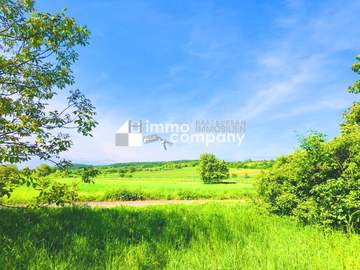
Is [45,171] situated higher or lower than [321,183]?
higher

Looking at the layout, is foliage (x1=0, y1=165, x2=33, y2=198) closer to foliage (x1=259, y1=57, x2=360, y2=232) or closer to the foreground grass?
the foreground grass

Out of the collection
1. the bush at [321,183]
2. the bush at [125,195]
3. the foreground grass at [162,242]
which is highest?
the bush at [321,183]

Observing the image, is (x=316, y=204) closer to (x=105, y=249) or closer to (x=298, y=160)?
(x=298, y=160)

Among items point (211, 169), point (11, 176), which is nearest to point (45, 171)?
point (11, 176)

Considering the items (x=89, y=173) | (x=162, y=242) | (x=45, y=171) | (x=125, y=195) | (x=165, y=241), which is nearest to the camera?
(x=162, y=242)

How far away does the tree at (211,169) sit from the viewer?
6575cm

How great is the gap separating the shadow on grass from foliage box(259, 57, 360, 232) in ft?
9.26

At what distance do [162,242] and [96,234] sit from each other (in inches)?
77.9

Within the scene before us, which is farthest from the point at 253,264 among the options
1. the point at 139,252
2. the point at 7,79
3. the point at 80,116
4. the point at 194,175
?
the point at 194,175

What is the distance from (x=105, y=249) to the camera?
22.7 feet

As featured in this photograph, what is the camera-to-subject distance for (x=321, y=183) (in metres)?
10.2

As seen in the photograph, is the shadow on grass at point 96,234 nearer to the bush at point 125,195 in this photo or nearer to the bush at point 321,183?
the bush at point 321,183

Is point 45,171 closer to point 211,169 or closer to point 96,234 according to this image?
point 96,234

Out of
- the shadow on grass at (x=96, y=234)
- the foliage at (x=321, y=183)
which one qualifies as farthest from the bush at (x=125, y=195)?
the foliage at (x=321, y=183)
